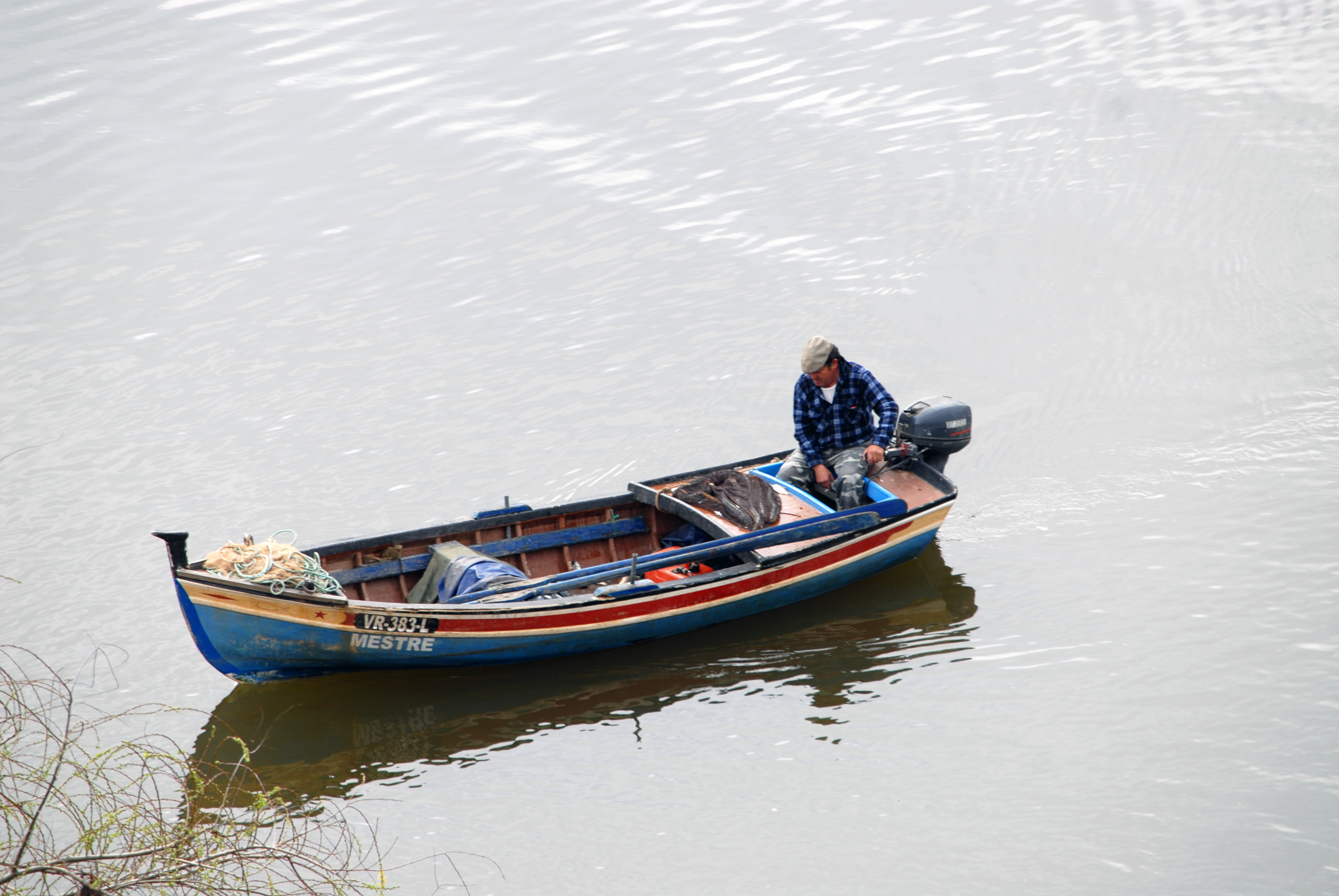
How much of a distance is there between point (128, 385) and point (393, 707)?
6.03 meters

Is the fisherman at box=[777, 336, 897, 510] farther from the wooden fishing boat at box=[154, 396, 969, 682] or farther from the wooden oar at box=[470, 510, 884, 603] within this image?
the wooden oar at box=[470, 510, 884, 603]

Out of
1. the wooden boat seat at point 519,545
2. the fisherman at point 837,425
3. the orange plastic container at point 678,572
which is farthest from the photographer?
the fisherman at point 837,425

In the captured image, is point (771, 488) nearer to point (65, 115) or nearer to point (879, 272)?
point (879, 272)

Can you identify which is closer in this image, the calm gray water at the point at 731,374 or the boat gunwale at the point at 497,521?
the calm gray water at the point at 731,374

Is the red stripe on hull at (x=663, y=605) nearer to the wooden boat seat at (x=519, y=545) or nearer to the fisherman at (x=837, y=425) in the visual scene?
the fisherman at (x=837, y=425)

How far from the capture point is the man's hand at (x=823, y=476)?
9609 mm

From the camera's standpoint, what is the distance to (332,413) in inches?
474

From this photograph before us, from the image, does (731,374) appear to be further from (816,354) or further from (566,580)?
(566,580)

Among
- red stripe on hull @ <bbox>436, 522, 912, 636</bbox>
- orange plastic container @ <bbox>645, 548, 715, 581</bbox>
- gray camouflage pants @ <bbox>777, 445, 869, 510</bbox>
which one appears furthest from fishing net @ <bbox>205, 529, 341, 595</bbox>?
gray camouflage pants @ <bbox>777, 445, 869, 510</bbox>

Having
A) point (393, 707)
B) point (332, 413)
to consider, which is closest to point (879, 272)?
point (332, 413)

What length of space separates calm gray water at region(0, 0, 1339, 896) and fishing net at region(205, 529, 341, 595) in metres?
1.07

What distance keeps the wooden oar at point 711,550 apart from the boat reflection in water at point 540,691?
672mm

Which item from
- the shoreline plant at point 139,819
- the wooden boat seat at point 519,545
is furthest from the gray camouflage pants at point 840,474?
the shoreline plant at point 139,819

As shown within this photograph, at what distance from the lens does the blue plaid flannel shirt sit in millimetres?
9570
